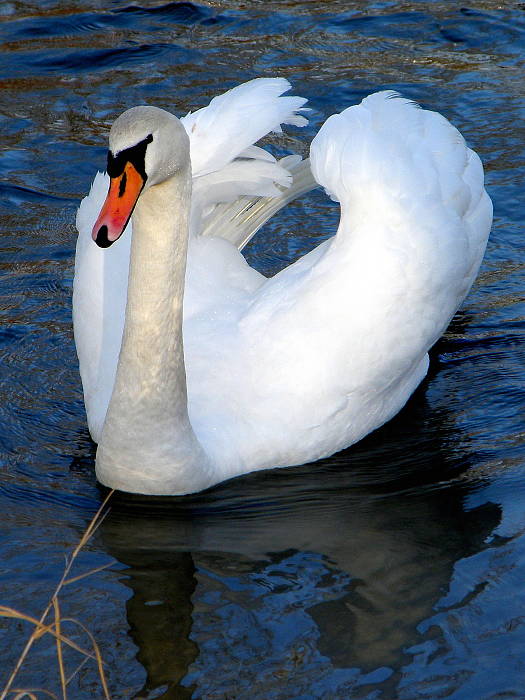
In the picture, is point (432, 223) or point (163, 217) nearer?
point (163, 217)

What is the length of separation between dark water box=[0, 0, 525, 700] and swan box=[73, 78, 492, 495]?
237mm

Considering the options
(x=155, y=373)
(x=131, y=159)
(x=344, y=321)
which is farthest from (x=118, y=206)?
(x=344, y=321)

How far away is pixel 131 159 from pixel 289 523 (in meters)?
1.83

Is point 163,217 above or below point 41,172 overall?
above

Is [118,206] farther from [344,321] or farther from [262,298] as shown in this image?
[262,298]

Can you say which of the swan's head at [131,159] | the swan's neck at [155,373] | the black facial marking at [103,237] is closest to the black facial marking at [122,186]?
the swan's head at [131,159]

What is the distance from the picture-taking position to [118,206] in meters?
4.82

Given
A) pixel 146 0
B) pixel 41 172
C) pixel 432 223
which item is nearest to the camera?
pixel 432 223

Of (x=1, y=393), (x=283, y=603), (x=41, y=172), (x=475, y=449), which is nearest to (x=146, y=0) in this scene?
(x=41, y=172)

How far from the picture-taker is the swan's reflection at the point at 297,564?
16.1 feet

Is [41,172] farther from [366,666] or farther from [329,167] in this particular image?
[366,666]

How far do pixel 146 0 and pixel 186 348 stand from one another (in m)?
6.91

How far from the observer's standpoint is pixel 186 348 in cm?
649

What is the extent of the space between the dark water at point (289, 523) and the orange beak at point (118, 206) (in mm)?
1483
